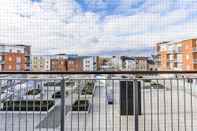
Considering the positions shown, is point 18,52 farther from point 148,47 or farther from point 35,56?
point 148,47

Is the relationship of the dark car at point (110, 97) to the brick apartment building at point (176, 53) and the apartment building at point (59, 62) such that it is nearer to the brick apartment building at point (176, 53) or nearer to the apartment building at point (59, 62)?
the apartment building at point (59, 62)

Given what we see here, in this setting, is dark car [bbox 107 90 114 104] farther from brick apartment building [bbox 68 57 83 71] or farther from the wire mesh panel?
the wire mesh panel

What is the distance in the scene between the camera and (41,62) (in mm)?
3516

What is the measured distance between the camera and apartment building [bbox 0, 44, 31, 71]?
3.32 metres

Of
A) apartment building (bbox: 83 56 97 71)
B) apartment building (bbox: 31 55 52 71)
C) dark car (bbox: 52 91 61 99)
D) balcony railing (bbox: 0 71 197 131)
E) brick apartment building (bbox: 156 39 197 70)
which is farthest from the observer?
brick apartment building (bbox: 156 39 197 70)

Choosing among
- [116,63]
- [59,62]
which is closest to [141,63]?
[116,63]

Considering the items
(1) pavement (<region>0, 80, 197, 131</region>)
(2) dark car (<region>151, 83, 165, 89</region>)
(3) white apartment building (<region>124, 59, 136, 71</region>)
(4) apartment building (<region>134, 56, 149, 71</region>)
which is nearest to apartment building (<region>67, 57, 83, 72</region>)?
(1) pavement (<region>0, 80, 197, 131</region>)

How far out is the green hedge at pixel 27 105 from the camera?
3.05 meters

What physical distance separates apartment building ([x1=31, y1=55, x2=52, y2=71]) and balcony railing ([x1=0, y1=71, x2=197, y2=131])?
0.87ft

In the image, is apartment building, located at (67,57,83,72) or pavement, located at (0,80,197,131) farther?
apartment building, located at (67,57,83,72)

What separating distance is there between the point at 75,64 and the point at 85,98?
0.58 m

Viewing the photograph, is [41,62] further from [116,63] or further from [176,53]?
[176,53]

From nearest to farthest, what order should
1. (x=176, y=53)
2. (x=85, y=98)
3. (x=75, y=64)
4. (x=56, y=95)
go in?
(x=56, y=95), (x=85, y=98), (x=75, y=64), (x=176, y=53)

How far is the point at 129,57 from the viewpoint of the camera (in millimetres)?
3863
